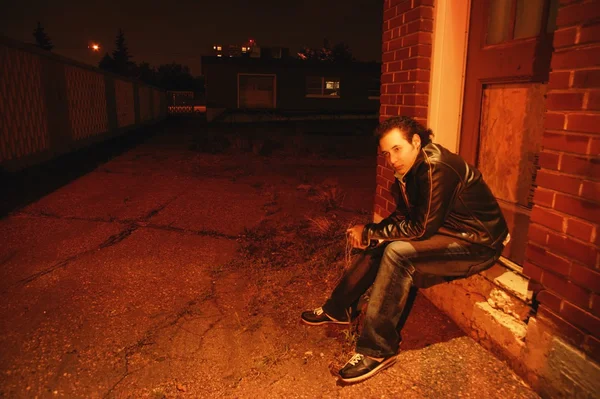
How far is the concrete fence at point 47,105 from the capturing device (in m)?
7.51

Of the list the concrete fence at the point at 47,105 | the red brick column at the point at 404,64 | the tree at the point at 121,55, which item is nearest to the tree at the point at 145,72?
the tree at the point at 121,55

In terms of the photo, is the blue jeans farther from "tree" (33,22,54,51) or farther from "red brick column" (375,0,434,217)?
A: "tree" (33,22,54,51)

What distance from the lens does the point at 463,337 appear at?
2.87 m

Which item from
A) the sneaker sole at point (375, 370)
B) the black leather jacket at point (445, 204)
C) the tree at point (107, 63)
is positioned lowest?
the sneaker sole at point (375, 370)

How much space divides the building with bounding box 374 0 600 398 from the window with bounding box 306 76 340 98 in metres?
24.6

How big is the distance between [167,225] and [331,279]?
251cm

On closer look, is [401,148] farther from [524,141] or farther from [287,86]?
[287,86]

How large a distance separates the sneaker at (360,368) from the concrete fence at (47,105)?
722 centimetres

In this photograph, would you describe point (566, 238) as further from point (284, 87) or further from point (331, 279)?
point (284, 87)

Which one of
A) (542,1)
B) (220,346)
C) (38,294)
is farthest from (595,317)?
(38,294)

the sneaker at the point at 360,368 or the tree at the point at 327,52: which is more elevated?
the tree at the point at 327,52

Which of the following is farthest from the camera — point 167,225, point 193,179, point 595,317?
point 193,179

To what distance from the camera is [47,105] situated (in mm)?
9023

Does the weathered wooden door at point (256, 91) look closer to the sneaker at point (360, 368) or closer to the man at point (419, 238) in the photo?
the man at point (419, 238)
